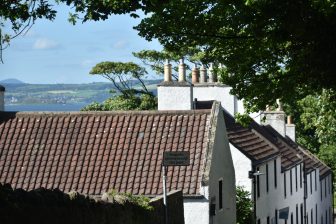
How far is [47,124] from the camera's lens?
34875 mm

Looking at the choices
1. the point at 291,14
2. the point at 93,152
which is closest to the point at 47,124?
the point at 93,152

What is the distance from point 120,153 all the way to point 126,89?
167ft

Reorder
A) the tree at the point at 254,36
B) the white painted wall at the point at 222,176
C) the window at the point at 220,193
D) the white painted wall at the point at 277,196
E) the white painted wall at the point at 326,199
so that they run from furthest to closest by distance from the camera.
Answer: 1. the white painted wall at the point at 326,199
2. the white painted wall at the point at 277,196
3. the window at the point at 220,193
4. the white painted wall at the point at 222,176
5. the tree at the point at 254,36

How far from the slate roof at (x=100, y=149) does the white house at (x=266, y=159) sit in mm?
2657

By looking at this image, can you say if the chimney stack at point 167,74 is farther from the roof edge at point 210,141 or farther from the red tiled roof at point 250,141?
the roof edge at point 210,141

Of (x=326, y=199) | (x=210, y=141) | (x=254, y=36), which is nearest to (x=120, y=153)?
(x=210, y=141)

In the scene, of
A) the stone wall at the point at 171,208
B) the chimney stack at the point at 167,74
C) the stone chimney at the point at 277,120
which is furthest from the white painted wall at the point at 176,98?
the stone chimney at the point at 277,120

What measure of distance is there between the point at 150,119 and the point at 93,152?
255 cm

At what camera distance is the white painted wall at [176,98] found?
38.7 metres

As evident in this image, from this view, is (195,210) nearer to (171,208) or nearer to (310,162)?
(171,208)

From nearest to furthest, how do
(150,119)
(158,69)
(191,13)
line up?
1. (191,13)
2. (150,119)
3. (158,69)

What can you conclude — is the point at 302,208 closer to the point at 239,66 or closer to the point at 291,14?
the point at 239,66

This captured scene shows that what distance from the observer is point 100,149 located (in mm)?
33438

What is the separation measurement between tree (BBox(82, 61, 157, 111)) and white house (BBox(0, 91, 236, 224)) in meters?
37.7
